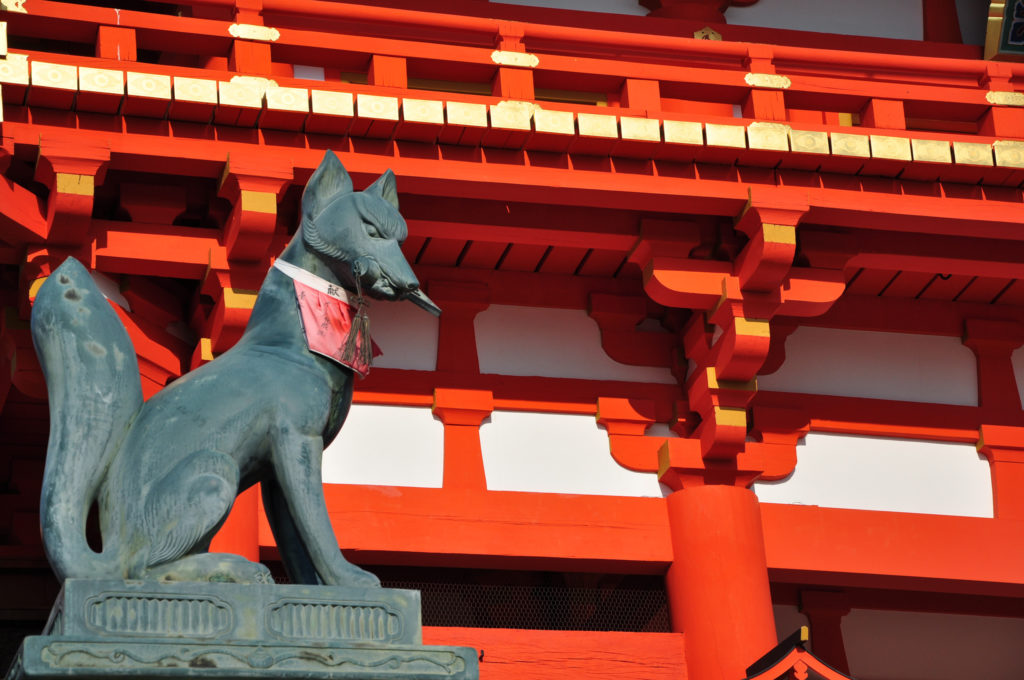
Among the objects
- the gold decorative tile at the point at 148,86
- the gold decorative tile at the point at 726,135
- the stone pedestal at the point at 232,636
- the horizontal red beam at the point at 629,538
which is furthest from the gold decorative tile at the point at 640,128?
the stone pedestal at the point at 232,636

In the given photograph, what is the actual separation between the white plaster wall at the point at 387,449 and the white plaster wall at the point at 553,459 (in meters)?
0.26

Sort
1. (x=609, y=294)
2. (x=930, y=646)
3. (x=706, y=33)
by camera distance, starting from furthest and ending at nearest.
A: 1. (x=706, y=33)
2. (x=930, y=646)
3. (x=609, y=294)

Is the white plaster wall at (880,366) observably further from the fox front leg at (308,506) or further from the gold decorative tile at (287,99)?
the fox front leg at (308,506)

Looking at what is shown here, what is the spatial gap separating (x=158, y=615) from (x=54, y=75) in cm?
390

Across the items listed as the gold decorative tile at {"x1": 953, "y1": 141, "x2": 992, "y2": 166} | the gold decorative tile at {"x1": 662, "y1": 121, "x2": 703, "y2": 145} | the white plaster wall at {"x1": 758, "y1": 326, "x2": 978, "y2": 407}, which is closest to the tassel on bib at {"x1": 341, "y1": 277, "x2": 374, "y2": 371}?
the gold decorative tile at {"x1": 662, "y1": 121, "x2": 703, "y2": 145}

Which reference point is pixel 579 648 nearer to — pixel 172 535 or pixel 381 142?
pixel 381 142

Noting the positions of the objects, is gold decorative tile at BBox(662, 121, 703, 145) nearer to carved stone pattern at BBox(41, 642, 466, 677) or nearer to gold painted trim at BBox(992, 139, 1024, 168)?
gold painted trim at BBox(992, 139, 1024, 168)

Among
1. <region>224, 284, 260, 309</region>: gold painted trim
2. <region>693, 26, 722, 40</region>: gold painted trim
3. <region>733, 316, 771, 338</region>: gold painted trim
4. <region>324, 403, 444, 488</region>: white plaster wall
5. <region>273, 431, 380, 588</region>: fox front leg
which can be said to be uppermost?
<region>693, 26, 722, 40</region>: gold painted trim

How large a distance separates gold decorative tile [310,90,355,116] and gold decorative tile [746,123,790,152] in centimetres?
192

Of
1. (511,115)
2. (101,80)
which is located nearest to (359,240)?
(101,80)

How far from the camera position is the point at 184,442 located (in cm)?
555

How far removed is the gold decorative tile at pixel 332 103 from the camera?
28.9 feet

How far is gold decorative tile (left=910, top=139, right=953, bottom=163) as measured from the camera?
9.38 metres

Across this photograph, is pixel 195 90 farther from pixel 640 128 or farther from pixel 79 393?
pixel 79 393
